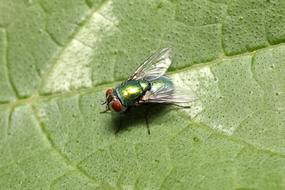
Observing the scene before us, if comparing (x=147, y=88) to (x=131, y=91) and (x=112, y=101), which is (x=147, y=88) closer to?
(x=131, y=91)

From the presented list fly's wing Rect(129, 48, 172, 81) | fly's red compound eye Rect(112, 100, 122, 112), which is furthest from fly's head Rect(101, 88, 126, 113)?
fly's wing Rect(129, 48, 172, 81)

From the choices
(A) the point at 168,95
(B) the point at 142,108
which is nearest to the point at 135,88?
(B) the point at 142,108

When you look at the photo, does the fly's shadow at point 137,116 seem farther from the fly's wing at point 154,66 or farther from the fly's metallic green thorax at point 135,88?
the fly's wing at point 154,66

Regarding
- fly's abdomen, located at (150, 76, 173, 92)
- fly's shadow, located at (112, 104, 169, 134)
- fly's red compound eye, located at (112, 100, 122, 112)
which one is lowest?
fly's shadow, located at (112, 104, 169, 134)

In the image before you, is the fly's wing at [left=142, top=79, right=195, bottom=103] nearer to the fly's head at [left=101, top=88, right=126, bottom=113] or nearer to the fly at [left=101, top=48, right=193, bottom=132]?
the fly at [left=101, top=48, right=193, bottom=132]

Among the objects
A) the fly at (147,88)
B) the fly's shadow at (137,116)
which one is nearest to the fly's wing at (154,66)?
the fly at (147,88)

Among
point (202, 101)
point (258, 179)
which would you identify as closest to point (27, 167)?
point (202, 101)
